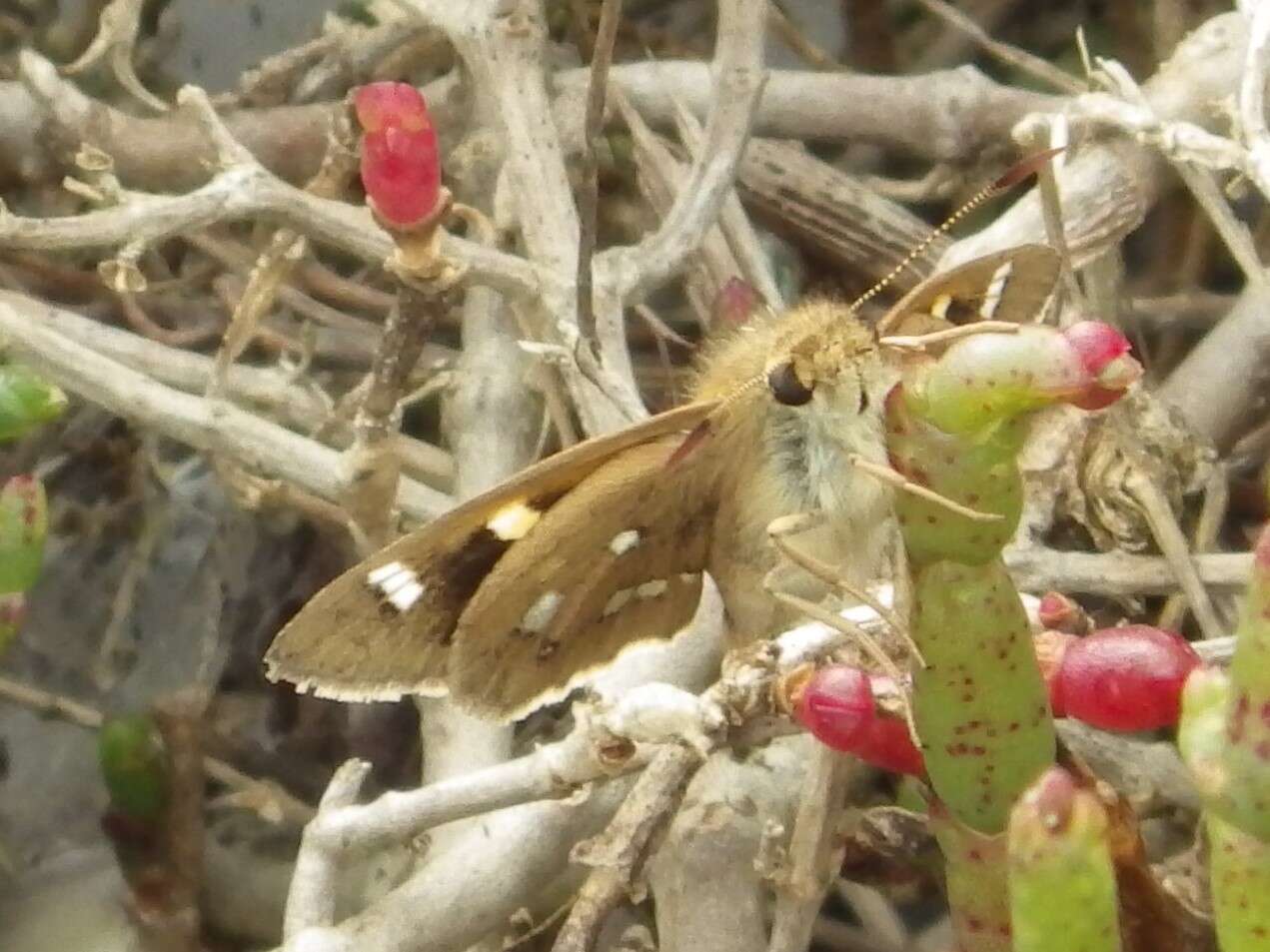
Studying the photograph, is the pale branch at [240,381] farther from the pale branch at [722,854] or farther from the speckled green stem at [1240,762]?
the speckled green stem at [1240,762]

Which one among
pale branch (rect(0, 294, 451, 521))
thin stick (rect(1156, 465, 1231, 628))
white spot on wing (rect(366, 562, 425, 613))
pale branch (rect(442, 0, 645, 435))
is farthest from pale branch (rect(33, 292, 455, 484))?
thin stick (rect(1156, 465, 1231, 628))

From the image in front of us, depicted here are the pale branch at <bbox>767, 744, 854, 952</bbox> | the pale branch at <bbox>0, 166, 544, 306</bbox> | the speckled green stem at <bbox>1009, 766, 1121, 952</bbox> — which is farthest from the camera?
the pale branch at <bbox>0, 166, 544, 306</bbox>

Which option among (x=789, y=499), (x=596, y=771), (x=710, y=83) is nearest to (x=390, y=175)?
(x=596, y=771)

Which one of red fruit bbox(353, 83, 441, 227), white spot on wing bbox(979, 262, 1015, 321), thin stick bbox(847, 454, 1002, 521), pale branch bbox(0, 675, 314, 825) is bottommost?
pale branch bbox(0, 675, 314, 825)

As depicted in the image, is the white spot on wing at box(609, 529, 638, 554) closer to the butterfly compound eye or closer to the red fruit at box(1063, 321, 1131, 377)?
the butterfly compound eye

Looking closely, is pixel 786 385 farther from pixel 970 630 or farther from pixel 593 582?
pixel 970 630

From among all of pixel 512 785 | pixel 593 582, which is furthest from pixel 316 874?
pixel 593 582

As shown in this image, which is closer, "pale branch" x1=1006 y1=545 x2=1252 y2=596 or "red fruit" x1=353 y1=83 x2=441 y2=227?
"red fruit" x1=353 y1=83 x2=441 y2=227
